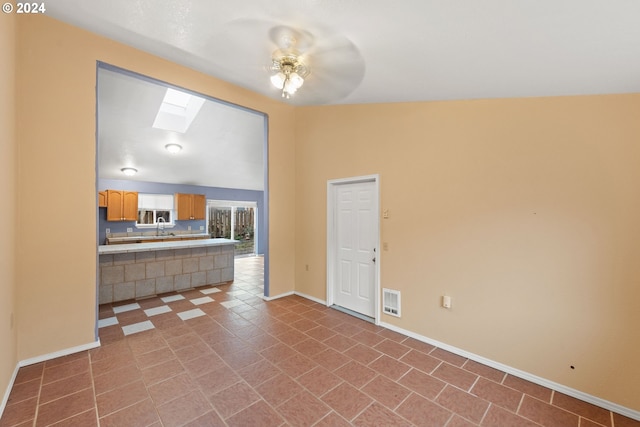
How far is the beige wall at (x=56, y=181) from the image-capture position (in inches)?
89.2

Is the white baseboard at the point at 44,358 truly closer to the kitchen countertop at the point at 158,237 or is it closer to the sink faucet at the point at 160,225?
the kitchen countertop at the point at 158,237

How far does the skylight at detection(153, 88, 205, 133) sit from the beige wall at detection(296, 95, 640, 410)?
341 centimetres

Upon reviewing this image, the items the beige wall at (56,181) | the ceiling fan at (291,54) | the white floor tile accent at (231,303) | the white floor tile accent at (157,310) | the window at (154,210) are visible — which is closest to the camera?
the ceiling fan at (291,54)

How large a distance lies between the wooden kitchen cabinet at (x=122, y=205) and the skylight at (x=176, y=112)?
284cm

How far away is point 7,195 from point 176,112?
3455 mm

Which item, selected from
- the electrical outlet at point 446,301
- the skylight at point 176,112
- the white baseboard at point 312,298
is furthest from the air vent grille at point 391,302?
the skylight at point 176,112

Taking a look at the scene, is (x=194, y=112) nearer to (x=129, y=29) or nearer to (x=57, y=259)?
(x=129, y=29)

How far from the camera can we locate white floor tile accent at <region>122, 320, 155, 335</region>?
299 centimetres

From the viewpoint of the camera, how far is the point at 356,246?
3654mm

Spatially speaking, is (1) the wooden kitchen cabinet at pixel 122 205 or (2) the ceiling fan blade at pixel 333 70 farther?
(1) the wooden kitchen cabinet at pixel 122 205

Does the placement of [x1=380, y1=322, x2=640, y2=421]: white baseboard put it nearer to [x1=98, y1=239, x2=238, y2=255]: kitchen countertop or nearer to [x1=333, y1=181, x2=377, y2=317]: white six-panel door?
[x1=333, y1=181, x2=377, y2=317]: white six-panel door

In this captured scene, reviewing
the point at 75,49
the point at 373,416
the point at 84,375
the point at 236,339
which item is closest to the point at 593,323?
the point at 373,416

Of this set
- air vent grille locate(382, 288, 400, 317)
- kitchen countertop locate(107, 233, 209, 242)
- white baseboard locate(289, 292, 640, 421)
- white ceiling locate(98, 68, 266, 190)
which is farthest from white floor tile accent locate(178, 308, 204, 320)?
kitchen countertop locate(107, 233, 209, 242)

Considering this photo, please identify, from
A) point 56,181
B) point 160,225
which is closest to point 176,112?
point 56,181
